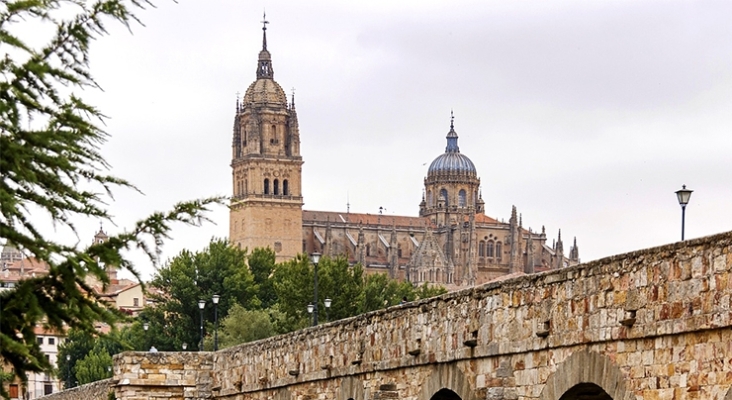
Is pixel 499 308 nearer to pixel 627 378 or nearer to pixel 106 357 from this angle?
pixel 627 378

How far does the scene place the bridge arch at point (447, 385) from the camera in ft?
61.7

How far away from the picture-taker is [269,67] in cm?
18312

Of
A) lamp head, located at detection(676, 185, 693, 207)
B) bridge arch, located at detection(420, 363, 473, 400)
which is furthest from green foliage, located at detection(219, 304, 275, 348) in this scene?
bridge arch, located at detection(420, 363, 473, 400)

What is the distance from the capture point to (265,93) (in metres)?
181

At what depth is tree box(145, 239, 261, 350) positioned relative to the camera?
91125 mm

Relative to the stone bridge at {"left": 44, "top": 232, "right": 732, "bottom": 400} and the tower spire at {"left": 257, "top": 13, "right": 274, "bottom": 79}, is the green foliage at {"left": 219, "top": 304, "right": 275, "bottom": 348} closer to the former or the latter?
the stone bridge at {"left": 44, "top": 232, "right": 732, "bottom": 400}

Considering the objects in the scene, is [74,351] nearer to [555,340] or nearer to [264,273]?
[264,273]

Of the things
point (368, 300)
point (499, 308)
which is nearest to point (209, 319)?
point (368, 300)

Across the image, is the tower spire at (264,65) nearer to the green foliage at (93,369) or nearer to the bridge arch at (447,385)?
the green foliage at (93,369)

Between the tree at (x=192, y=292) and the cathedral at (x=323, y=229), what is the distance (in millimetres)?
76076

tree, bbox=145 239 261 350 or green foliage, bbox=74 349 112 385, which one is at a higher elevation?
tree, bbox=145 239 261 350

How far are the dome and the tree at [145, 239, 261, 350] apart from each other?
81093mm

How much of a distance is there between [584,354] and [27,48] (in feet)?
20.6

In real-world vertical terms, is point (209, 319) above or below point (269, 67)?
below
